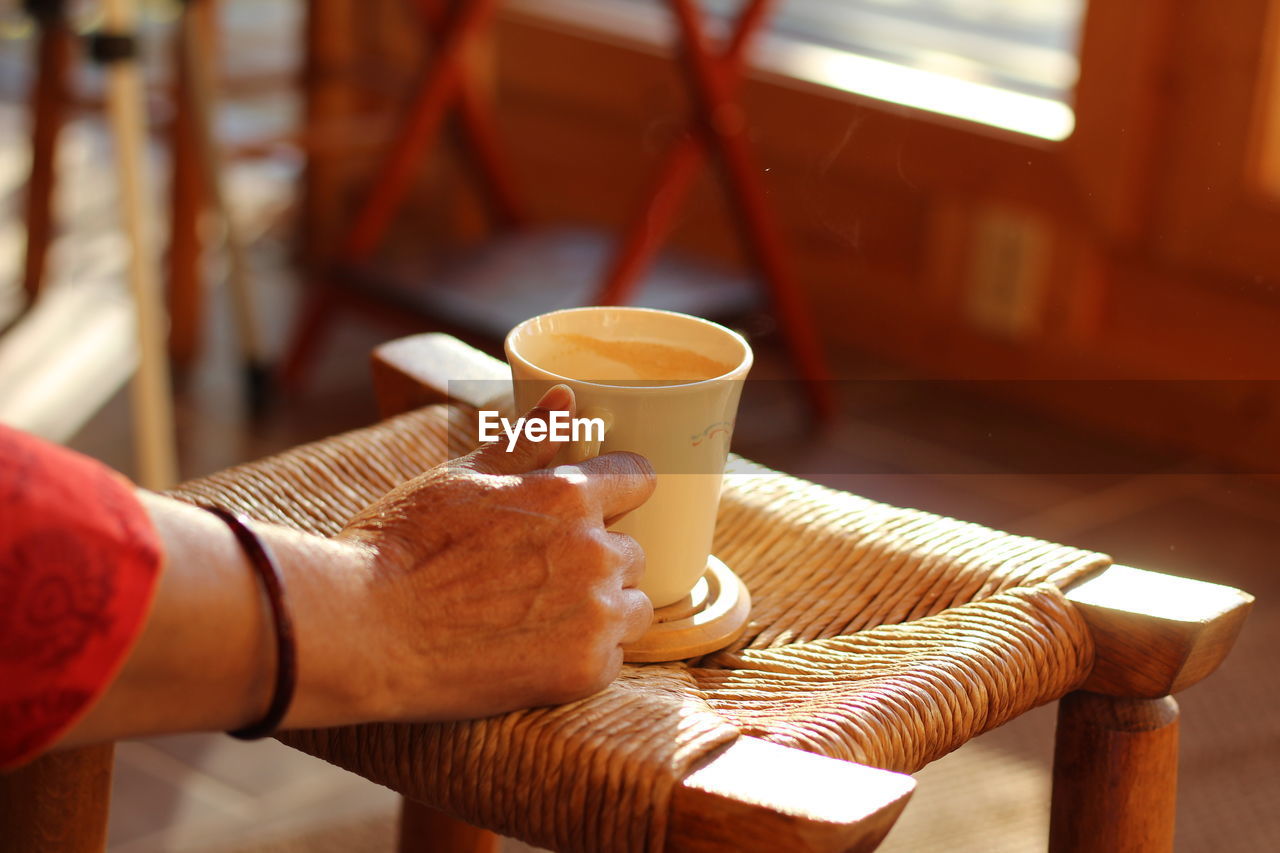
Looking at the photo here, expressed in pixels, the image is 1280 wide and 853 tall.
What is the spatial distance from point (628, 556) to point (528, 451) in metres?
0.05

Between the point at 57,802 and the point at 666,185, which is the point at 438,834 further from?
the point at 666,185

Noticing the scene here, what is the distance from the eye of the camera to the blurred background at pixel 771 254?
26.9 inches

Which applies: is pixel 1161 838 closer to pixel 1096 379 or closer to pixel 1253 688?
pixel 1096 379

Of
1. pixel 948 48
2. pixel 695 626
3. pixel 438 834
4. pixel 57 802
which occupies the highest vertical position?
pixel 948 48

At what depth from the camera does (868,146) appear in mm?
725

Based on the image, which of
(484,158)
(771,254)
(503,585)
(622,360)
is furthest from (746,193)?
(503,585)

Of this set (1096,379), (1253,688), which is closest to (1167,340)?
(1096,379)

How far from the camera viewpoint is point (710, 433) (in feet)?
1.76

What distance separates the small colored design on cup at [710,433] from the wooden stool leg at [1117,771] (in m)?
0.21

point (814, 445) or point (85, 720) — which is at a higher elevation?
point (85, 720)

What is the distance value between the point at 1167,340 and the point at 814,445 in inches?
42.8

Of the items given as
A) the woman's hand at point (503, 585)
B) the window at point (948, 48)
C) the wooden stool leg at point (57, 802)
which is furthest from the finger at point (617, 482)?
the window at point (948, 48)

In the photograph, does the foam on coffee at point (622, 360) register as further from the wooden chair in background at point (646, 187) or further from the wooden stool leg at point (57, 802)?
the wooden chair in background at point (646, 187)

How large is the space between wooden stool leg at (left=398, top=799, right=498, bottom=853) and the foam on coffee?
1.11 feet
